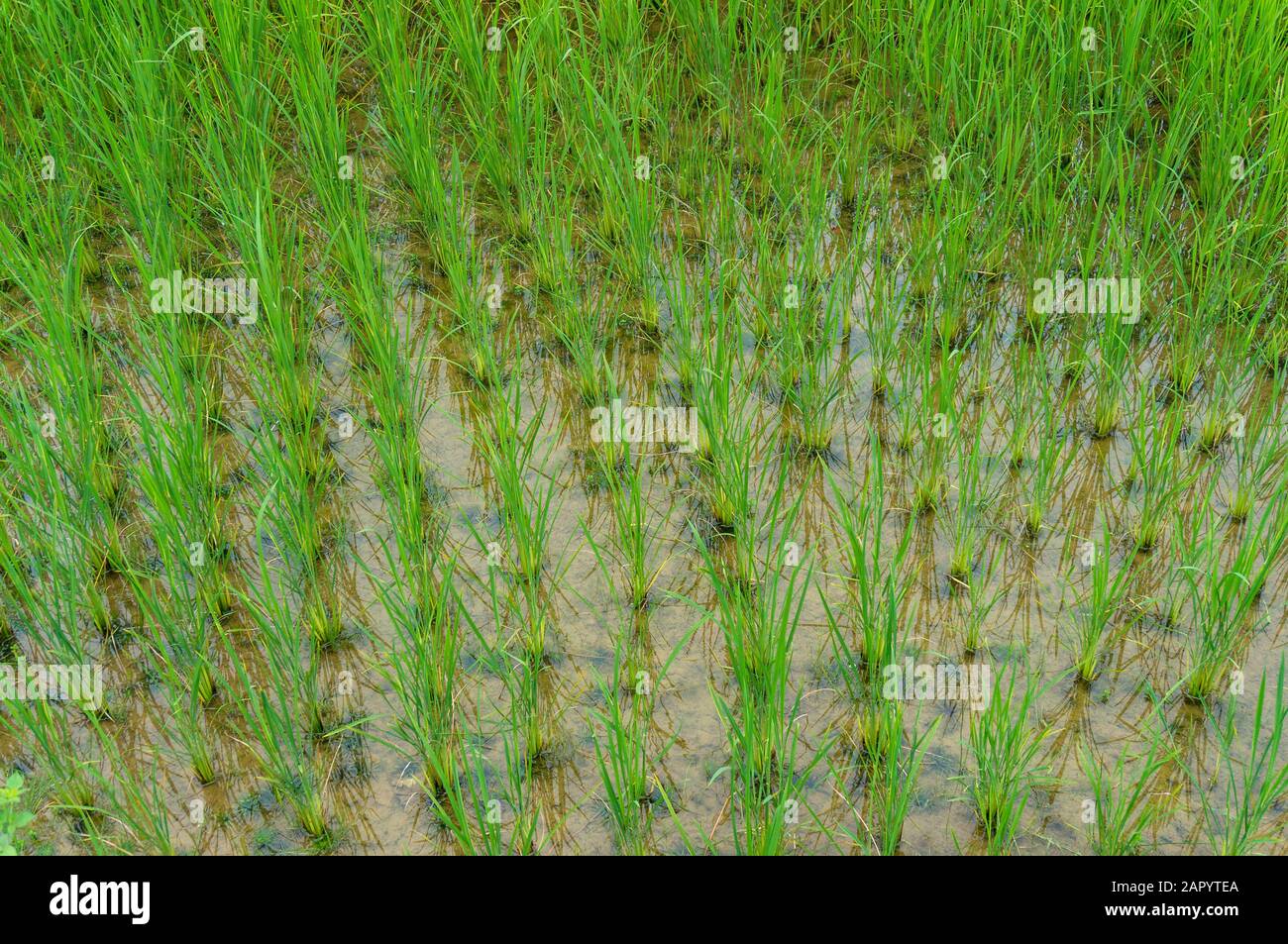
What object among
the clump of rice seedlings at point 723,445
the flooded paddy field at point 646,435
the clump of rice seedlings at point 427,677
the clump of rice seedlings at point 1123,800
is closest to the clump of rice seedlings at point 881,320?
the flooded paddy field at point 646,435

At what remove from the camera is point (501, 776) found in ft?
8.30

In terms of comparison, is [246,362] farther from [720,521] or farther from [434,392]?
[720,521]

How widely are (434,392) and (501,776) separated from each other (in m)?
1.26

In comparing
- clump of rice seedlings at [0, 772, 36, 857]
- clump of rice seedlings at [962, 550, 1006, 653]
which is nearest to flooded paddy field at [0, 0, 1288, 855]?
clump of rice seedlings at [962, 550, 1006, 653]

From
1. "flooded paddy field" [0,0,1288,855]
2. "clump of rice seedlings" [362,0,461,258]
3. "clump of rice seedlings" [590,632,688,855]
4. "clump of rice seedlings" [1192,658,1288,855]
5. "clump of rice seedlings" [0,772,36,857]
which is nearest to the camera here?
"clump of rice seedlings" [0,772,36,857]

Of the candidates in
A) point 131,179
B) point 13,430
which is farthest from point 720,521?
point 131,179

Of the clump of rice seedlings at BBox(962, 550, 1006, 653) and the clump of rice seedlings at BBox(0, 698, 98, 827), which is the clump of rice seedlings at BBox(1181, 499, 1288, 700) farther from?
the clump of rice seedlings at BBox(0, 698, 98, 827)

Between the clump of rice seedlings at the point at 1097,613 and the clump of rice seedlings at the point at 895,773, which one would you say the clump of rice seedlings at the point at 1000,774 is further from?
the clump of rice seedlings at the point at 1097,613

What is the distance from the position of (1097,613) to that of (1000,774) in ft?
1.44

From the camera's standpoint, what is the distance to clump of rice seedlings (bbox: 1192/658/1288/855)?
2.26 metres

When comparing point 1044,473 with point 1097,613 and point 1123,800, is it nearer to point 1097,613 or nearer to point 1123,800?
point 1097,613

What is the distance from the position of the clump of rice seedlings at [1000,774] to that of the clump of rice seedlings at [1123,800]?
125 mm

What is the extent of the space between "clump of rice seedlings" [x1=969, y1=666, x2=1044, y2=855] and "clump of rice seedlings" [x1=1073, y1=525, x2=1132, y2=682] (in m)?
0.23

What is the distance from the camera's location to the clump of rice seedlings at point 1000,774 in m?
2.33
